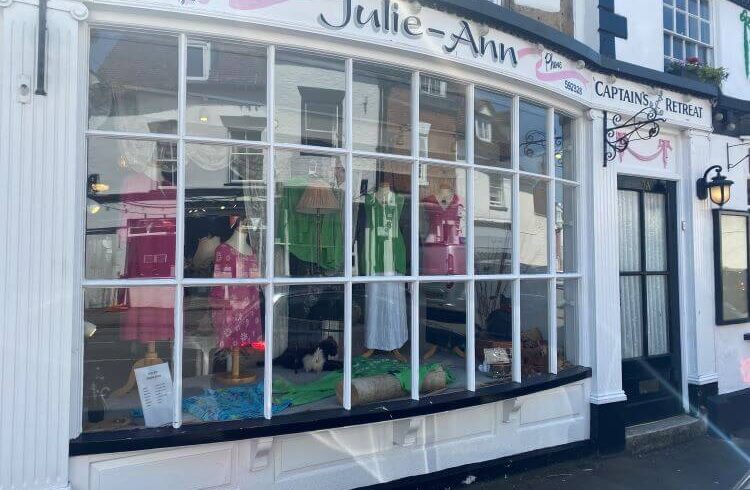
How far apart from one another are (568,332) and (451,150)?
227 cm

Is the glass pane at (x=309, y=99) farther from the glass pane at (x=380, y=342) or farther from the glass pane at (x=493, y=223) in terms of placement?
the glass pane at (x=493, y=223)

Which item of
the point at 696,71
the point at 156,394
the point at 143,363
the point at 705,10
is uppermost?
the point at 705,10

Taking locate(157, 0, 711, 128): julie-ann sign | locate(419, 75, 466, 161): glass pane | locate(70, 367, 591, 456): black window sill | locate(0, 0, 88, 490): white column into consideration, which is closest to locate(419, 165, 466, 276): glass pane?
locate(419, 75, 466, 161): glass pane

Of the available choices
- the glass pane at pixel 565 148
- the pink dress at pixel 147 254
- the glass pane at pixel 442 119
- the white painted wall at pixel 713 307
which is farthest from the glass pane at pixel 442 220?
the white painted wall at pixel 713 307

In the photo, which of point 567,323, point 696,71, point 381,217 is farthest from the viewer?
point 696,71

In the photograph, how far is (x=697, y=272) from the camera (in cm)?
638

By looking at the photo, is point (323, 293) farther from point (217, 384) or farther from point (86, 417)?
point (86, 417)

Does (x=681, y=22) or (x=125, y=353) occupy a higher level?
(x=681, y=22)

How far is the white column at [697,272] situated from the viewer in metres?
6.34

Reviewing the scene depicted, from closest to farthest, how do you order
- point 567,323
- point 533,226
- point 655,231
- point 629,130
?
1. point 533,226
2. point 567,323
3. point 629,130
4. point 655,231

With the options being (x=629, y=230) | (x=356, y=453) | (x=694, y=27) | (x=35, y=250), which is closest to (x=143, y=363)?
(x=35, y=250)

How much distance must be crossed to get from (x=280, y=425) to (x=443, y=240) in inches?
78.3

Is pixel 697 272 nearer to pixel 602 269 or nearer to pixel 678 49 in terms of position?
pixel 602 269

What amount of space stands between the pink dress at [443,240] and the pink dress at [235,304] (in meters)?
1.41
